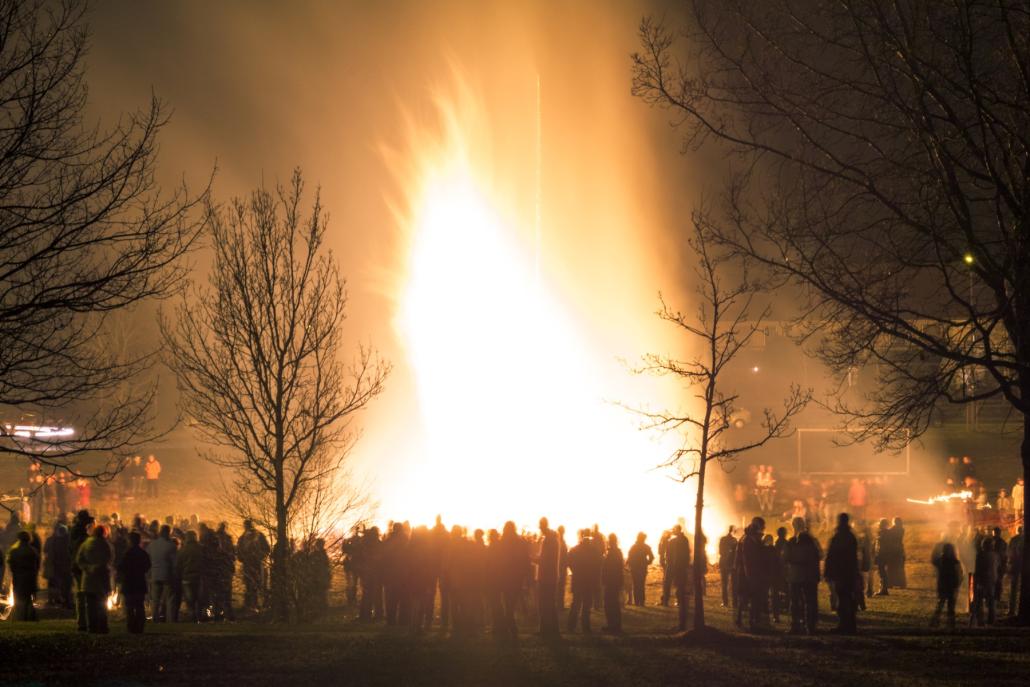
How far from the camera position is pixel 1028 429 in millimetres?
17953

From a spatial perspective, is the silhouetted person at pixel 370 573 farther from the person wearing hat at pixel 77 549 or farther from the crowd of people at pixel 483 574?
the person wearing hat at pixel 77 549

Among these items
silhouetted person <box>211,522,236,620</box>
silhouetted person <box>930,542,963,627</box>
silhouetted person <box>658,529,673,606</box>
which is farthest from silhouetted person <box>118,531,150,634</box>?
silhouetted person <box>930,542,963,627</box>

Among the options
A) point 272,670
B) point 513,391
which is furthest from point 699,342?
point 272,670

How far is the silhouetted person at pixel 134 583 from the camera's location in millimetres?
17094

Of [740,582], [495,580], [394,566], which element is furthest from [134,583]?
[740,582]

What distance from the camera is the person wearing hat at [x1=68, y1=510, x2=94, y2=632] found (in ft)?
57.5

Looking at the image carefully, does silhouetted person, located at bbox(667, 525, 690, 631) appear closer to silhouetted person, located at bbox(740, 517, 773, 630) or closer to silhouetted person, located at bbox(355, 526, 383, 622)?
silhouetted person, located at bbox(740, 517, 773, 630)

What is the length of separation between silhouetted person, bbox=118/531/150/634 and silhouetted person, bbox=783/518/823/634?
1046cm

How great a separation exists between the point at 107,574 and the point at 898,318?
12.7m

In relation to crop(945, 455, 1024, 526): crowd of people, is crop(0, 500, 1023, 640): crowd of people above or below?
below

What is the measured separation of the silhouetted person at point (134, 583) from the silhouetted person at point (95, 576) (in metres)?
0.30

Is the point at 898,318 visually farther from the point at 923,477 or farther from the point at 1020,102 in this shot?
the point at 923,477

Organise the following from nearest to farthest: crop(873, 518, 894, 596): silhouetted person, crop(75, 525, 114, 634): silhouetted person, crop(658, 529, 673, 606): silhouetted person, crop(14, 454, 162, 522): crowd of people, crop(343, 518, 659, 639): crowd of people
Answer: crop(75, 525, 114, 634): silhouetted person
crop(343, 518, 659, 639): crowd of people
crop(658, 529, 673, 606): silhouetted person
crop(873, 518, 894, 596): silhouetted person
crop(14, 454, 162, 522): crowd of people

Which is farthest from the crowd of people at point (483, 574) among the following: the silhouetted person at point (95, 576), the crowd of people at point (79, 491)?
the crowd of people at point (79, 491)
